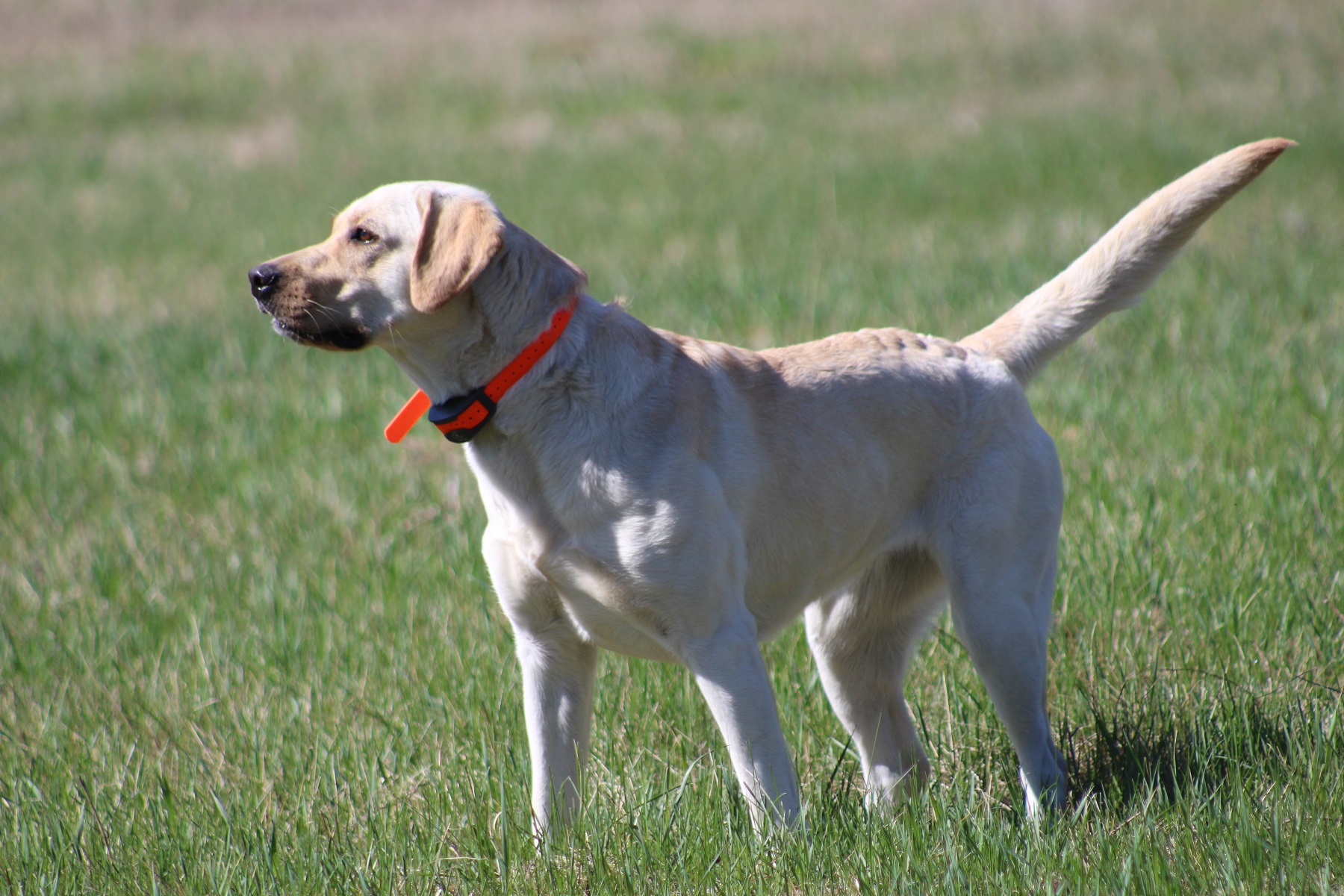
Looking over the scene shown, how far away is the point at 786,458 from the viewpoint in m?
3.02

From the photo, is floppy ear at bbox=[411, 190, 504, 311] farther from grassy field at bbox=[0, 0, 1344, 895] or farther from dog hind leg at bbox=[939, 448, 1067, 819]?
dog hind leg at bbox=[939, 448, 1067, 819]

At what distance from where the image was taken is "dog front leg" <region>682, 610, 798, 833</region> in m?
2.74

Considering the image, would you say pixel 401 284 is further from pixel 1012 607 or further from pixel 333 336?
pixel 1012 607

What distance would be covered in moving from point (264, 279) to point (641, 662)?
5.94 feet

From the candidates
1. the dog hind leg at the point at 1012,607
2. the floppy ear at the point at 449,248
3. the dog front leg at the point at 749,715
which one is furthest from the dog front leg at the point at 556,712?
the dog hind leg at the point at 1012,607

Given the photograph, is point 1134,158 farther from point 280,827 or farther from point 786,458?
point 280,827

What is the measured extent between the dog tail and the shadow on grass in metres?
1.01

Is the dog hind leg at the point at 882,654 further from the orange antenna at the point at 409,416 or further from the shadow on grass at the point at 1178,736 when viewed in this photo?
the orange antenna at the point at 409,416

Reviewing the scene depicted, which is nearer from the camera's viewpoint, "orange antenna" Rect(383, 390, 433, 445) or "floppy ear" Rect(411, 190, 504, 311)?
"floppy ear" Rect(411, 190, 504, 311)

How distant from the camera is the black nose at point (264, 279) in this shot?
284 centimetres

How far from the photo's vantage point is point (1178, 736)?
3285 mm

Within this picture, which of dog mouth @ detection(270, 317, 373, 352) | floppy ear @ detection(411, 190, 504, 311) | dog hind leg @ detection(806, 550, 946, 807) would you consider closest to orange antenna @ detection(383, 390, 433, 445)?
dog mouth @ detection(270, 317, 373, 352)

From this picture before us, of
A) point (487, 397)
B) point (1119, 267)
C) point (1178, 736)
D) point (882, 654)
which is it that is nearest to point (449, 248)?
point (487, 397)

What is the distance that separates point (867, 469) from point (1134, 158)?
1038 cm
